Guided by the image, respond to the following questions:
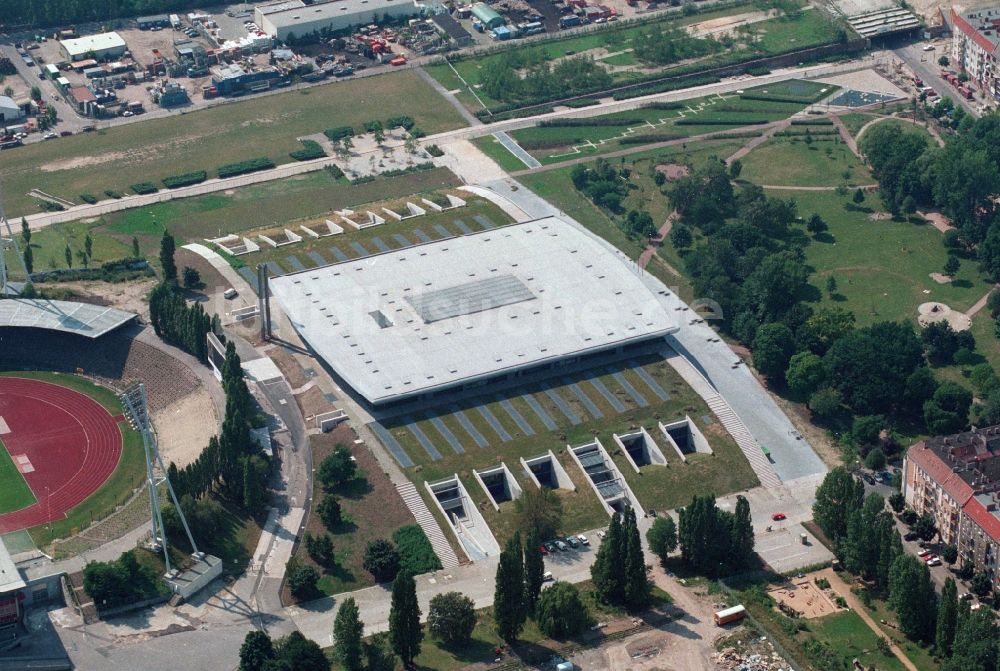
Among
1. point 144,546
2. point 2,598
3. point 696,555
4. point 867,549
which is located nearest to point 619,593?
point 696,555

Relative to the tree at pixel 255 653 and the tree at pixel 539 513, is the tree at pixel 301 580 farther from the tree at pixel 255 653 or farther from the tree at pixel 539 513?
the tree at pixel 539 513

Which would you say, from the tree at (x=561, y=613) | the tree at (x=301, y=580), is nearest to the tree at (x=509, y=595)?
the tree at (x=561, y=613)

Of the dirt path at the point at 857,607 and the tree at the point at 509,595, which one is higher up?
the tree at the point at 509,595

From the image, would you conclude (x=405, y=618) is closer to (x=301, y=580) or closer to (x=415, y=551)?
(x=301, y=580)

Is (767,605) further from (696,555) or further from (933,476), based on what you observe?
(933,476)

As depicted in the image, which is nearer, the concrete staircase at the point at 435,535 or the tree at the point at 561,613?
the tree at the point at 561,613

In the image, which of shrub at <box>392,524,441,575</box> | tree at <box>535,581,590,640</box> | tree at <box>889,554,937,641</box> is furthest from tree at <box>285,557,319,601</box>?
tree at <box>889,554,937,641</box>

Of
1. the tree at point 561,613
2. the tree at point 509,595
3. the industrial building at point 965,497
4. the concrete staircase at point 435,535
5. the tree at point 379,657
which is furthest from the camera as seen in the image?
the concrete staircase at point 435,535
